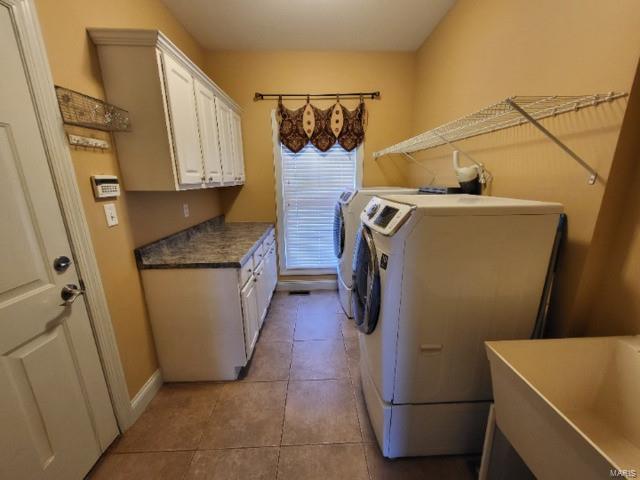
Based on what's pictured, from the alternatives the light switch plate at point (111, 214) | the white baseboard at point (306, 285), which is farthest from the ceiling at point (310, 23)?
the white baseboard at point (306, 285)

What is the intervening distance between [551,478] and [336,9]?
2937 mm

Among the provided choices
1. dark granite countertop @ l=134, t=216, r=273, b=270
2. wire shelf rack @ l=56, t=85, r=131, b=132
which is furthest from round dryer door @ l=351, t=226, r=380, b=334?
wire shelf rack @ l=56, t=85, r=131, b=132

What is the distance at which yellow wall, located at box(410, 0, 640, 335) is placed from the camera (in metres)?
0.96

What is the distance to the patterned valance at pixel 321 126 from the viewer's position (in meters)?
2.92

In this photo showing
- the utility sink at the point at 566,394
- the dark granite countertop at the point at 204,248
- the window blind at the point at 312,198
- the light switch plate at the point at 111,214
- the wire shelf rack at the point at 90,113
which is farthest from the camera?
the window blind at the point at 312,198

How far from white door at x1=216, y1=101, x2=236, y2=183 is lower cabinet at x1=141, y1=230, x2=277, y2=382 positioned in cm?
103

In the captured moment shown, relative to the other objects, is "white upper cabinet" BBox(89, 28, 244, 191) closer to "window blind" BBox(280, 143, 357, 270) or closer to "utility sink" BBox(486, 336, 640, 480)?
"window blind" BBox(280, 143, 357, 270)

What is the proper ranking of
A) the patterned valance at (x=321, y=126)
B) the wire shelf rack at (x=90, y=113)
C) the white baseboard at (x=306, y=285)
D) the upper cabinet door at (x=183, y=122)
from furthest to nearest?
1. the white baseboard at (x=306, y=285)
2. the patterned valance at (x=321, y=126)
3. the upper cabinet door at (x=183, y=122)
4. the wire shelf rack at (x=90, y=113)

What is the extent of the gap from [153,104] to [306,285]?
8.12 ft

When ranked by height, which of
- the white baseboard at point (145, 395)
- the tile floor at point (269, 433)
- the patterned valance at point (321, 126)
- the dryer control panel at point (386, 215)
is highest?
the patterned valance at point (321, 126)

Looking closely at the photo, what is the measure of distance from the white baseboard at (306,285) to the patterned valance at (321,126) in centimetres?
162

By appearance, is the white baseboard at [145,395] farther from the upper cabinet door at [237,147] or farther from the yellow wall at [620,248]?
the yellow wall at [620,248]

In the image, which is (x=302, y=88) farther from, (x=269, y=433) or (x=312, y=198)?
(x=269, y=433)

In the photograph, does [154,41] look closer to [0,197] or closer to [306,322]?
[0,197]
